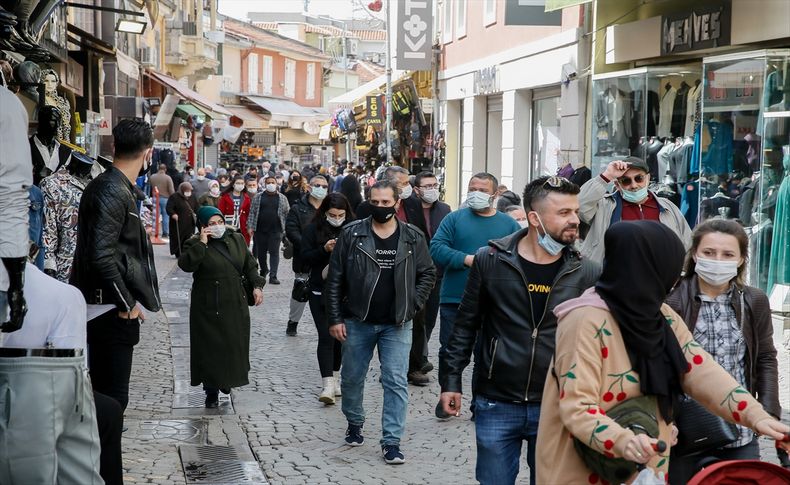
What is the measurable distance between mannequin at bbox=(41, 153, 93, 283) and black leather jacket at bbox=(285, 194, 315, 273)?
357cm

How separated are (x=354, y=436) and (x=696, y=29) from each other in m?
8.88

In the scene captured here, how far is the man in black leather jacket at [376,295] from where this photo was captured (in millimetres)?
7684

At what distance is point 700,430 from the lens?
4.79m

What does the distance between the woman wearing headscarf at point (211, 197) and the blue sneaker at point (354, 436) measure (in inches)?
485

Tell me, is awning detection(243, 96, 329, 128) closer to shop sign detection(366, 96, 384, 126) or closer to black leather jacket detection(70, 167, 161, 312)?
shop sign detection(366, 96, 384, 126)

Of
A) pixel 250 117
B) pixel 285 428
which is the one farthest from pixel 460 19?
pixel 250 117

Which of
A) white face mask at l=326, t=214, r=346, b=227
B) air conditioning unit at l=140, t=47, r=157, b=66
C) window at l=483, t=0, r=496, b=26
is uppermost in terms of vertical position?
window at l=483, t=0, r=496, b=26

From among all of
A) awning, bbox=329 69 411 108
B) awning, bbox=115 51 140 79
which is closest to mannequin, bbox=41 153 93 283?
awning, bbox=115 51 140 79

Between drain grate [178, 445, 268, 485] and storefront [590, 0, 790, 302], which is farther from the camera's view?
storefront [590, 0, 790, 302]

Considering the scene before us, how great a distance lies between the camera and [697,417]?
15.7ft

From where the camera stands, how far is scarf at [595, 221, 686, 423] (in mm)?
3746

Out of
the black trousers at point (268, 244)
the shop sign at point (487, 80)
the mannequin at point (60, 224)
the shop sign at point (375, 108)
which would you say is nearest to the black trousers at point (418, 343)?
the mannequin at point (60, 224)

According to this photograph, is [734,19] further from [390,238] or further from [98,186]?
[98,186]

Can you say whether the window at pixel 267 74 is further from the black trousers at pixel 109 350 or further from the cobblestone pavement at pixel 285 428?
the black trousers at pixel 109 350
